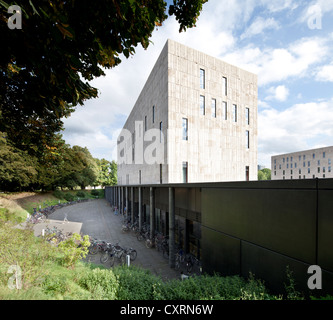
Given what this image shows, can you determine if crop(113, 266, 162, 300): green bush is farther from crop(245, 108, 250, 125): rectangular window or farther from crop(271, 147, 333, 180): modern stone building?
crop(271, 147, 333, 180): modern stone building

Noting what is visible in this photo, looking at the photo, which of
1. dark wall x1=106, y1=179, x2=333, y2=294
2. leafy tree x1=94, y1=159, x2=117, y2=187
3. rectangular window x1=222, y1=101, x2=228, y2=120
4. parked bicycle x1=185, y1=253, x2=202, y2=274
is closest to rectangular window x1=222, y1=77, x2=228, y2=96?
rectangular window x1=222, y1=101, x2=228, y2=120

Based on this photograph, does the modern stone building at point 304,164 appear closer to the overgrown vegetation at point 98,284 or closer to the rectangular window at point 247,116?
the rectangular window at point 247,116

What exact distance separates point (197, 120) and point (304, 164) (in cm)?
7636

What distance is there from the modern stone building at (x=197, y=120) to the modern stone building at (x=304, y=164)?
62.7 meters

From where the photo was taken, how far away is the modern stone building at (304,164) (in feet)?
217

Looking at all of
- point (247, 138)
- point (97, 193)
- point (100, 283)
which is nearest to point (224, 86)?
point (247, 138)

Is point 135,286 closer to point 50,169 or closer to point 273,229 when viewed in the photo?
point 273,229

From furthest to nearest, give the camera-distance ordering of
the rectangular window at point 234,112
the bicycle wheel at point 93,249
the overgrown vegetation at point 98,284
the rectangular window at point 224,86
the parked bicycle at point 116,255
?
the rectangular window at point 234,112 → the rectangular window at point 224,86 → the bicycle wheel at point 93,249 → the parked bicycle at point 116,255 → the overgrown vegetation at point 98,284

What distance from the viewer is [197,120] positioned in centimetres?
2083

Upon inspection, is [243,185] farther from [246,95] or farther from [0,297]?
[246,95]

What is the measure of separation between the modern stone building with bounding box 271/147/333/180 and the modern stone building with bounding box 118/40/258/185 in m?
62.7

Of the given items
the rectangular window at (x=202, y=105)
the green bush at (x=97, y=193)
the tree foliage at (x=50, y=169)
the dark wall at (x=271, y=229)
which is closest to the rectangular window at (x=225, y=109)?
the rectangular window at (x=202, y=105)

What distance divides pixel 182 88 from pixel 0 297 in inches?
803

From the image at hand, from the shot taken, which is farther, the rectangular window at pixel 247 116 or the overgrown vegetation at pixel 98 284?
the rectangular window at pixel 247 116
